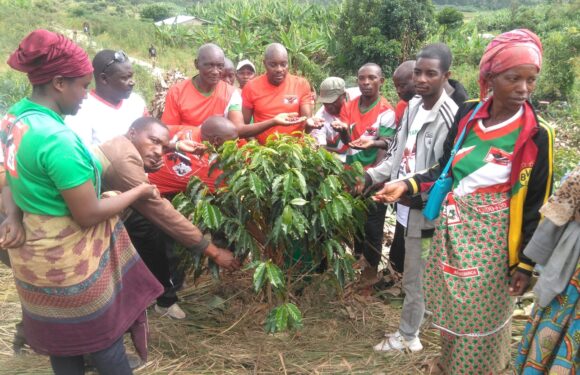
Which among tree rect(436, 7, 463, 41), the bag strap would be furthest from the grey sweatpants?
tree rect(436, 7, 463, 41)

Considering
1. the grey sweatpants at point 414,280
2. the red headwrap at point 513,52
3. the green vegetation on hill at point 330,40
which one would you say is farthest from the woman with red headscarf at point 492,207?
the green vegetation on hill at point 330,40

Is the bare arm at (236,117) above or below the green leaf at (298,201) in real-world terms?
above

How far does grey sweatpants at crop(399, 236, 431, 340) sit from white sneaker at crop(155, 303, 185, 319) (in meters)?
1.39

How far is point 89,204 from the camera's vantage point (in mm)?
1818

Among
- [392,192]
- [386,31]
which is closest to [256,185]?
[392,192]

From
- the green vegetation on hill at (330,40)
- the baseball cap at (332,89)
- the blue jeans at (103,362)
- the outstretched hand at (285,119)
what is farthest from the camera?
the green vegetation on hill at (330,40)

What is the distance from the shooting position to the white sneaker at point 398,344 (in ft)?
9.40

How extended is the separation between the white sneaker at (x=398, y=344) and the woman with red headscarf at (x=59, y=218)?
1.51 m

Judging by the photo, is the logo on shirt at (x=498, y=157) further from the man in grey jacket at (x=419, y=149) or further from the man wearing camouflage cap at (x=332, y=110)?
the man wearing camouflage cap at (x=332, y=110)

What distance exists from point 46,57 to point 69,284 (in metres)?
0.83

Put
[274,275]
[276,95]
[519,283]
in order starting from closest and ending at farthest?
1. [519,283]
2. [274,275]
3. [276,95]

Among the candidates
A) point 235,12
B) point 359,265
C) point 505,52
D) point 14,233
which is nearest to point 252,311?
point 359,265

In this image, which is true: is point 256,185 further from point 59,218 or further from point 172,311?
point 172,311

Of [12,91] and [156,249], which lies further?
[12,91]
